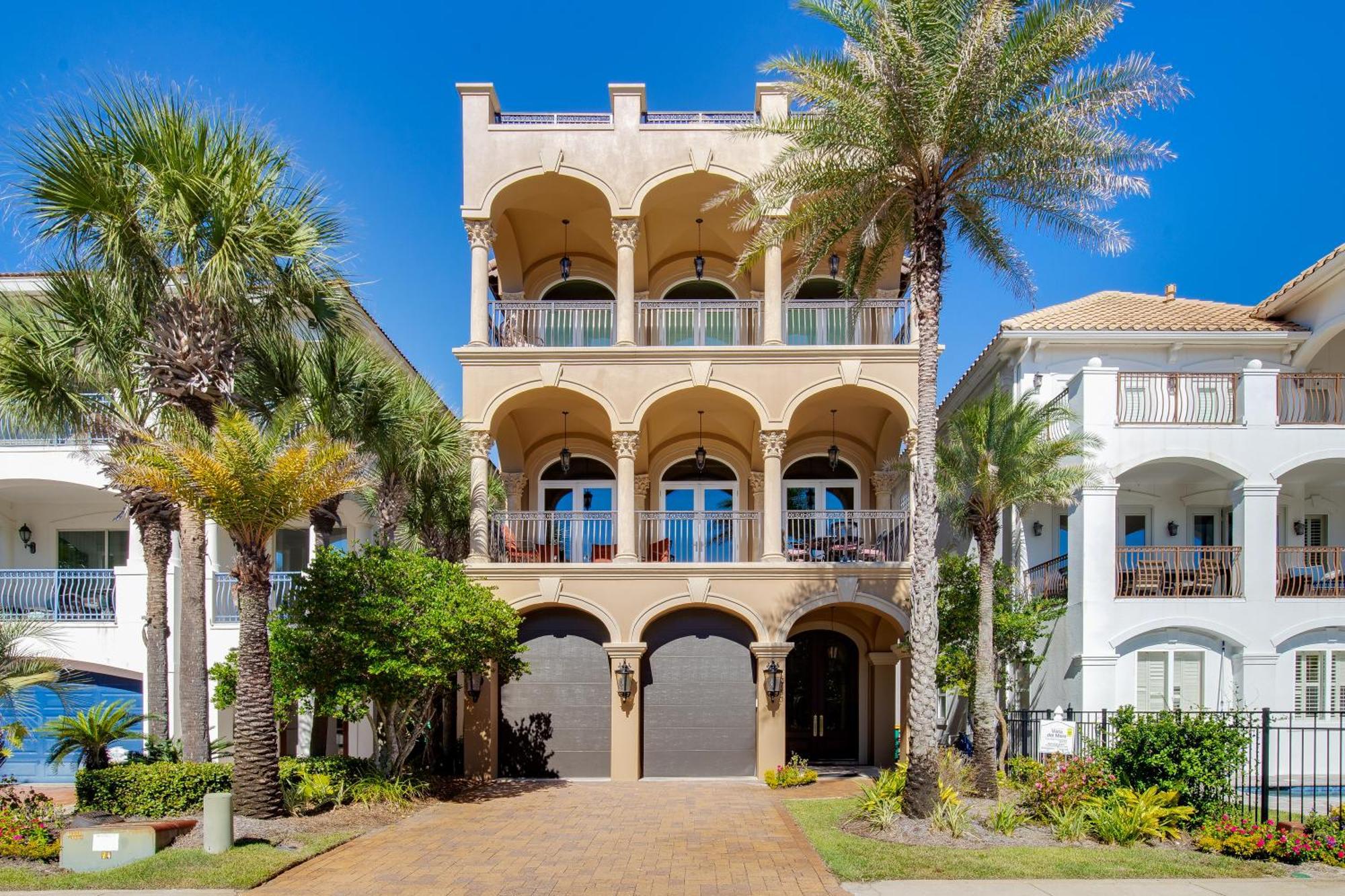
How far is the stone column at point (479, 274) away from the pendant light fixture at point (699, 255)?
193 inches

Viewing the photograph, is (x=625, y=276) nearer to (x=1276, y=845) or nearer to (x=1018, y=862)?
(x=1018, y=862)

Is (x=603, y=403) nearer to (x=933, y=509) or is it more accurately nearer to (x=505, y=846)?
(x=933, y=509)

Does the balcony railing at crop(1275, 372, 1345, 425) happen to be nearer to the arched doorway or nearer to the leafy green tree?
the arched doorway

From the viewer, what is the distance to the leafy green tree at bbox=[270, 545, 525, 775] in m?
15.8

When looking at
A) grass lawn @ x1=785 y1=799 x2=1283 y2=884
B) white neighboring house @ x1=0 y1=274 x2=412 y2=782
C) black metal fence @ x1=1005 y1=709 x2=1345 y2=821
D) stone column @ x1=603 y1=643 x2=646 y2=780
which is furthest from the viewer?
white neighboring house @ x1=0 y1=274 x2=412 y2=782

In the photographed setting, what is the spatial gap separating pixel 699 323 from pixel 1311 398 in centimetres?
1221

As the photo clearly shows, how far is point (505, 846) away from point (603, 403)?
31.8ft

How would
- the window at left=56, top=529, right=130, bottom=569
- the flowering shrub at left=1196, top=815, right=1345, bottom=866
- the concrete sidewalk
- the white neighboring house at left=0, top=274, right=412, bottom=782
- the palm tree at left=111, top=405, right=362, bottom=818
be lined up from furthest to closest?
1. the window at left=56, top=529, right=130, bottom=569
2. the white neighboring house at left=0, top=274, right=412, bottom=782
3. the palm tree at left=111, top=405, right=362, bottom=818
4. the flowering shrub at left=1196, top=815, right=1345, bottom=866
5. the concrete sidewalk

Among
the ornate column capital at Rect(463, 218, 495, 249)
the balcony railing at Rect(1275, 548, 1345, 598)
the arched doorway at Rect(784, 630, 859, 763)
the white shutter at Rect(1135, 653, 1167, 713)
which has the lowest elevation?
the arched doorway at Rect(784, 630, 859, 763)

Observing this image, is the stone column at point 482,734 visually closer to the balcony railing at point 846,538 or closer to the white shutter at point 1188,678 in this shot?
the balcony railing at point 846,538

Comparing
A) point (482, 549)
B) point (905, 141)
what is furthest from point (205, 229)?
point (905, 141)

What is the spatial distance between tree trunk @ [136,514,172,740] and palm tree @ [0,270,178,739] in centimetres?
27

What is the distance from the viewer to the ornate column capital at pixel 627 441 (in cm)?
2083

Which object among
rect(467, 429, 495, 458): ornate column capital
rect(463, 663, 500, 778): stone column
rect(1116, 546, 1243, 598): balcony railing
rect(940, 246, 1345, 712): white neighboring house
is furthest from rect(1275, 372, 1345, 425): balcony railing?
rect(463, 663, 500, 778): stone column
